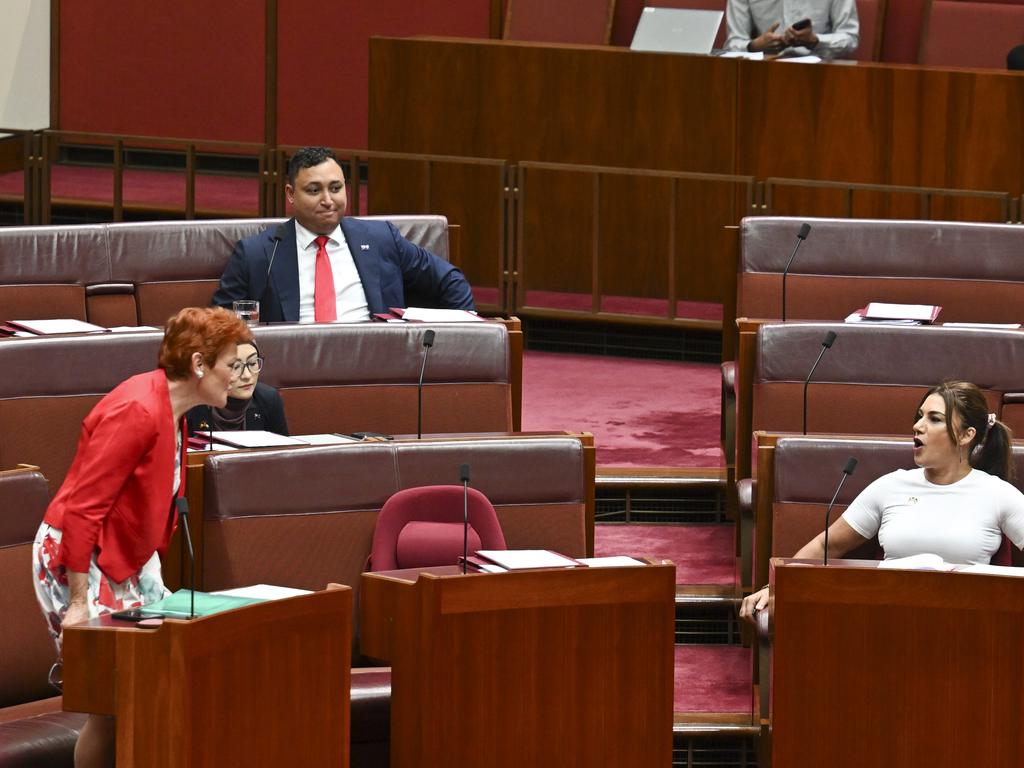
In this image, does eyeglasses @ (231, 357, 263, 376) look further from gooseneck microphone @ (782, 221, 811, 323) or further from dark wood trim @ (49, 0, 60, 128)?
dark wood trim @ (49, 0, 60, 128)

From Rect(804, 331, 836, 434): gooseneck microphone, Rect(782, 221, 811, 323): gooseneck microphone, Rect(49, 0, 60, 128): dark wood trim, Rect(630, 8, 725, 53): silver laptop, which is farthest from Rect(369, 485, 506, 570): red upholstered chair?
Rect(49, 0, 60, 128): dark wood trim

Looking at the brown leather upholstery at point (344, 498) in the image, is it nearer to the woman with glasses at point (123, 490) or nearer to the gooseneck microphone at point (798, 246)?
the woman with glasses at point (123, 490)

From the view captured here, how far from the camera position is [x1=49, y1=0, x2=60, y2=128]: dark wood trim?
269 inches

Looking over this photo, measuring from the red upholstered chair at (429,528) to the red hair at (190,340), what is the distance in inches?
19.0

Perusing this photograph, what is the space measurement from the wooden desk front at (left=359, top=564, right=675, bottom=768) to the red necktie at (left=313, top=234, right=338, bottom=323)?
1.24 metres

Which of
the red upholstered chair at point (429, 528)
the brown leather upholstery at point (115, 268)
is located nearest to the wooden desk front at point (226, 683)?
the red upholstered chair at point (429, 528)

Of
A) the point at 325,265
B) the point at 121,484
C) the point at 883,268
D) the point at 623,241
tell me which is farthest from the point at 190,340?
the point at 623,241

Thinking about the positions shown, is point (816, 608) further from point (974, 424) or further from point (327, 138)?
point (327, 138)

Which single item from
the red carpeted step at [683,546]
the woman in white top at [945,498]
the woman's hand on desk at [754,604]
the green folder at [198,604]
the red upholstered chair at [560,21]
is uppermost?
the red upholstered chair at [560,21]

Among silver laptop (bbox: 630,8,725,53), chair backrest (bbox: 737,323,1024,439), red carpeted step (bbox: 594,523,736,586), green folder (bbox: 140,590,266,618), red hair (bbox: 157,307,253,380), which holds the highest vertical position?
silver laptop (bbox: 630,8,725,53)

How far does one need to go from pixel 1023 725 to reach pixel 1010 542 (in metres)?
0.39

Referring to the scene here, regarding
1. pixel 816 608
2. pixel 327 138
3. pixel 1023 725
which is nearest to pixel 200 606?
pixel 816 608

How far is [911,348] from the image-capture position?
3311 millimetres

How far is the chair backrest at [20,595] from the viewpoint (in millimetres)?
2631
